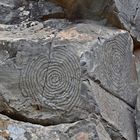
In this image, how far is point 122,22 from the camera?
3541 mm

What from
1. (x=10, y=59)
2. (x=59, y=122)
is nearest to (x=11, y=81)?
(x=10, y=59)

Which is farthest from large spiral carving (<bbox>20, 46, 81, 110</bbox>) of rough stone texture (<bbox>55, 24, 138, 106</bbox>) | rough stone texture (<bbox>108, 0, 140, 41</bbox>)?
rough stone texture (<bbox>108, 0, 140, 41</bbox>)

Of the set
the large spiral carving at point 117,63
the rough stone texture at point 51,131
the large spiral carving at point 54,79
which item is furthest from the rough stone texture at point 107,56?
the rough stone texture at point 51,131

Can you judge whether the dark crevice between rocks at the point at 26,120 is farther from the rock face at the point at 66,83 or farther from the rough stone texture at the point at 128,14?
the rough stone texture at the point at 128,14

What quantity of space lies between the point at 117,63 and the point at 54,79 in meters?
0.61

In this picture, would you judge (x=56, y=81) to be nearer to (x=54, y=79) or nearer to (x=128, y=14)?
(x=54, y=79)

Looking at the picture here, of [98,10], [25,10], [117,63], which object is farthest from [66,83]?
[25,10]

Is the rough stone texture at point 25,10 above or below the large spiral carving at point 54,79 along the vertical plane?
above

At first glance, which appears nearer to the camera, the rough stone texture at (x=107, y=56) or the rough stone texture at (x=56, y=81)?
the rough stone texture at (x=56, y=81)

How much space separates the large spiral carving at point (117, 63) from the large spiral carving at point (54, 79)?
0.30m

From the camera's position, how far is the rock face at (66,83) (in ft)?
9.56

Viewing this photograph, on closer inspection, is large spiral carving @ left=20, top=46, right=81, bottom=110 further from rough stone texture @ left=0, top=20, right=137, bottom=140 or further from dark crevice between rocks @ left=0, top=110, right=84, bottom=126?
dark crevice between rocks @ left=0, top=110, right=84, bottom=126

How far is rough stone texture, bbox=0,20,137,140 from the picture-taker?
299cm

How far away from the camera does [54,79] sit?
303 cm
